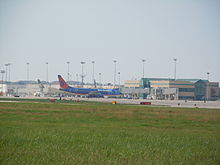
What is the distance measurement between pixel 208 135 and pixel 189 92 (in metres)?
156

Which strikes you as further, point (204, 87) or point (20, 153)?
point (204, 87)

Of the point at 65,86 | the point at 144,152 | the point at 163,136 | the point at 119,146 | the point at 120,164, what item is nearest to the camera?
the point at 120,164

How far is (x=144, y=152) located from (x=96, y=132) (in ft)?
30.4

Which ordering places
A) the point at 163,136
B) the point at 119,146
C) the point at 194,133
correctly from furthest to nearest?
the point at 194,133, the point at 163,136, the point at 119,146

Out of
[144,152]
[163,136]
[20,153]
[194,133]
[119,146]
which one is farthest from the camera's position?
[194,133]

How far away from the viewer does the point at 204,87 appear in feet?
634

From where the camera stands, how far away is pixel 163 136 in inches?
1355

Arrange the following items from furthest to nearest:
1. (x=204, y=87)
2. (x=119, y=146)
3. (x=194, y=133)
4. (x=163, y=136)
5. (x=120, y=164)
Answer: (x=204, y=87) < (x=194, y=133) < (x=163, y=136) < (x=119, y=146) < (x=120, y=164)

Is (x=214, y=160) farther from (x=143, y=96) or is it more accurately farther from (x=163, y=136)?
A: (x=143, y=96)

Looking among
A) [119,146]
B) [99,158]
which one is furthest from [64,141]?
[99,158]

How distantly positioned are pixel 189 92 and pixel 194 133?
155 m

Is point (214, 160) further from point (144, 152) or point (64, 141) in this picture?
point (64, 141)

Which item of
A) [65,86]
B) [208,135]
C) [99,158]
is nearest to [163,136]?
[208,135]

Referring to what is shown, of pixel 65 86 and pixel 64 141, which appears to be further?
pixel 65 86
